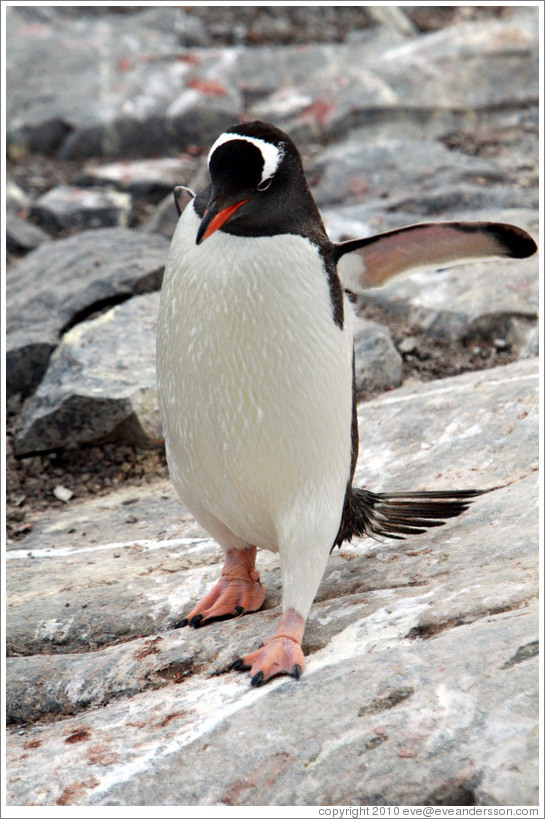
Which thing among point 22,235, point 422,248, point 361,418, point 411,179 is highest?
point 422,248

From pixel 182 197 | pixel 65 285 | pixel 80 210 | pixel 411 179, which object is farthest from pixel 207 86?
pixel 182 197

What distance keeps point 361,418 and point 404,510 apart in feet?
2.88

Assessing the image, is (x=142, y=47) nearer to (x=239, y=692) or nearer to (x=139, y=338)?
(x=139, y=338)

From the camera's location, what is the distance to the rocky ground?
1.57 meters

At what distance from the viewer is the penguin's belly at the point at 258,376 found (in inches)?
72.1

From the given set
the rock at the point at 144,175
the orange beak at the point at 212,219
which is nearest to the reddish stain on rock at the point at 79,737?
the orange beak at the point at 212,219

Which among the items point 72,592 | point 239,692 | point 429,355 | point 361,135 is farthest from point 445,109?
point 239,692

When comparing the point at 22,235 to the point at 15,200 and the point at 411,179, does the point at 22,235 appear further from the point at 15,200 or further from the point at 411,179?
the point at 411,179

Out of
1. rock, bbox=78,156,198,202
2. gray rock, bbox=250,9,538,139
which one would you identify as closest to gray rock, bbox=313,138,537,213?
gray rock, bbox=250,9,538,139

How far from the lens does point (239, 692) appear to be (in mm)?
1755

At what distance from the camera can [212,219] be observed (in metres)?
1.72

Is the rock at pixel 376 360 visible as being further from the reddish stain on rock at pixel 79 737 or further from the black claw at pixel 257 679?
the reddish stain on rock at pixel 79 737

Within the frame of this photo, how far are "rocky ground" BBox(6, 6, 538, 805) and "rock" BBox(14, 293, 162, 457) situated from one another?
0.04ft

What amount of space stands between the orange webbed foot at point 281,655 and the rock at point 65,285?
2045 millimetres
